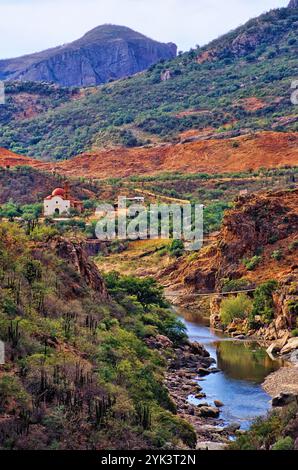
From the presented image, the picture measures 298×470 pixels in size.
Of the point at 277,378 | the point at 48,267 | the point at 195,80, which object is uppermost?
the point at 195,80

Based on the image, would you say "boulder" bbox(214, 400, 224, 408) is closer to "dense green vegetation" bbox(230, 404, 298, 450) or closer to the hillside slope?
"dense green vegetation" bbox(230, 404, 298, 450)

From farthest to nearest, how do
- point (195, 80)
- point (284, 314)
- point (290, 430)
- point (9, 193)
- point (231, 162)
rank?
point (195, 80)
point (231, 162)
point (9, 193)
point (284, 314)
point (290, 430)

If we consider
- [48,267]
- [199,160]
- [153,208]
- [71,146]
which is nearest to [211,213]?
[153,208]

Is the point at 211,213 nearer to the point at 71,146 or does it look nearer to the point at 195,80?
the point at 71,146

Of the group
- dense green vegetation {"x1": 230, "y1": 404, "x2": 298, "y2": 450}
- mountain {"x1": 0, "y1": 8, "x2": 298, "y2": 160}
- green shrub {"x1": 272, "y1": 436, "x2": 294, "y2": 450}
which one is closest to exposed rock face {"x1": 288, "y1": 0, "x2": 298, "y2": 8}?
mountain {"x1": 0, "y1": 8, "x2": 298, "y2": 160}

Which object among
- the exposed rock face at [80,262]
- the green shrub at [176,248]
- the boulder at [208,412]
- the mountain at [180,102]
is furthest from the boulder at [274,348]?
the mountain at [180,102]

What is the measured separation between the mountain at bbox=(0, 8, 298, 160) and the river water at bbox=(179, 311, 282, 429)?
7513cm

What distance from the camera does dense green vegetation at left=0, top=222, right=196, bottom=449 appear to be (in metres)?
32.1

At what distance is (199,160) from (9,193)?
28458 mm

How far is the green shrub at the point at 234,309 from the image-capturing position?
6359 centimetres

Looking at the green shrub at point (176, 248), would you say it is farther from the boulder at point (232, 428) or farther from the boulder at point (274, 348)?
the boulder at point (232, 428)

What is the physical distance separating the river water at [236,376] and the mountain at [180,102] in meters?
75.1

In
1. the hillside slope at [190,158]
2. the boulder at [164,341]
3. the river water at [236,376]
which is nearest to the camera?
the river water at [236,376]

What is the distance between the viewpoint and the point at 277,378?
47.7 metres
